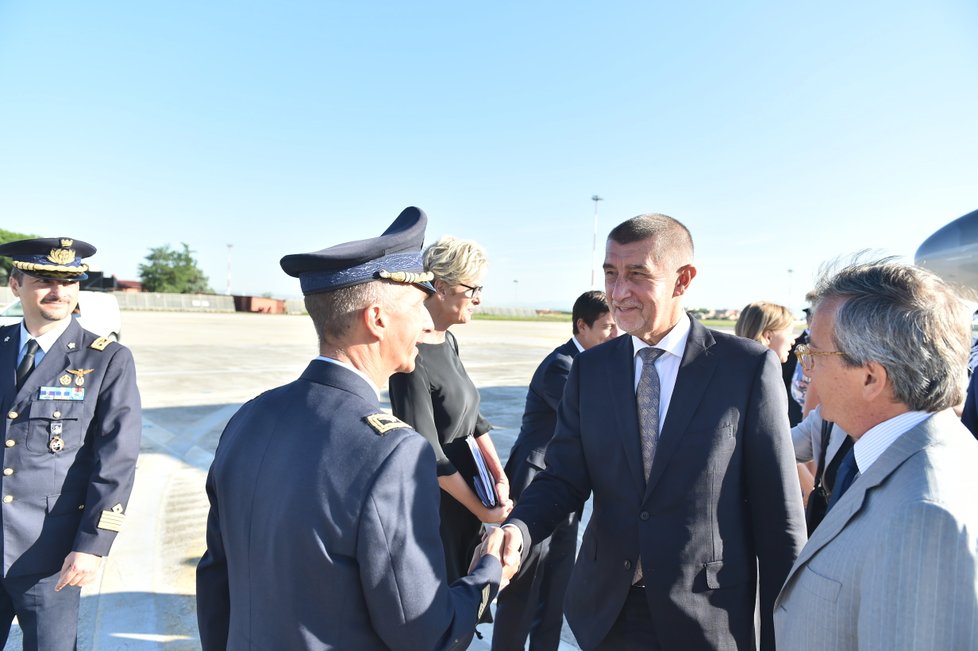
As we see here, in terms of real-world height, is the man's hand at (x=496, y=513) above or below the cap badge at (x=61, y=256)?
below

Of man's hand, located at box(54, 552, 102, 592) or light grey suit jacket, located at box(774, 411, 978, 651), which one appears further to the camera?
man's hand, located at box(54, 552, 102, 592)

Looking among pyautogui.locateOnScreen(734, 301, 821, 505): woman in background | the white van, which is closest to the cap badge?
pyautogui.locateOnScreen(734, 301, 821, 505): woman in background

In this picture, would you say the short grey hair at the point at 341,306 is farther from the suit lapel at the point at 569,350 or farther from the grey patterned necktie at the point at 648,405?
the suit lapel at the point at 569,350

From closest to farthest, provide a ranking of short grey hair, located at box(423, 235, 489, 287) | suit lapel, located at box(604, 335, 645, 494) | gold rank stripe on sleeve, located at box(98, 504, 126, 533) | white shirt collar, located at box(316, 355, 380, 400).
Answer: white shirt collar, located at box(316, 355, 380, 400) < suit lapel, located at box(604, 335, 645, 494) < gold rank stripe on sleeve, located at box(98, 504, 126, 533) < short grey hair, located at box(423, 235, 489, 287)

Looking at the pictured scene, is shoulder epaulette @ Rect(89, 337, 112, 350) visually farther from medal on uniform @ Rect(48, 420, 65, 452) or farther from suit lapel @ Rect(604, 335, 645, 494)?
suit lapel @ Rect(604, 335, 645, 494)

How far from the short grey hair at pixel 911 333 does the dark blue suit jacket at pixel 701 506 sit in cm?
65

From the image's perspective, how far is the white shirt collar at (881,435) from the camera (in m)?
1.42

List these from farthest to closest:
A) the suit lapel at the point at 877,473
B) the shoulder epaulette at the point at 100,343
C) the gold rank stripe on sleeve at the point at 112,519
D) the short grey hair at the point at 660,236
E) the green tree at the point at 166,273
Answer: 1. the green tree at the point at 166,273
2. the shoulder epaulette at the point at 100,343
3. the gold rank stripe on sleeve at the point at 112,519
4. the short grey hair at the point at 660,236
5. the suit lapel at the point at 877,473

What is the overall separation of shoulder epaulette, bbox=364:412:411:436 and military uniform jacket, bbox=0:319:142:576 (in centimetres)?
186

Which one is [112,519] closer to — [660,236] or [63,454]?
[63,454]

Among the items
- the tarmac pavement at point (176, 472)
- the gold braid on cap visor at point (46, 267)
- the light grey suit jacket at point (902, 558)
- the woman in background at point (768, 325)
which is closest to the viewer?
the light grey suit jacket at point (902, 558)

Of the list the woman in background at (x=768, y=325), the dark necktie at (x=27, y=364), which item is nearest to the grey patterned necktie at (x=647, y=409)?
the woman in background at (x=768, y=325)

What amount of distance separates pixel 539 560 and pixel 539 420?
735 mm

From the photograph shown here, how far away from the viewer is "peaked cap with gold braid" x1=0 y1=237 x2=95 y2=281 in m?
2.68
